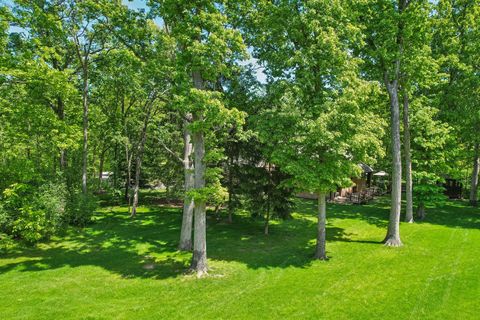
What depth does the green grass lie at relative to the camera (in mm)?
9453

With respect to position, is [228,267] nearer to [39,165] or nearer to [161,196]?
[39,165]

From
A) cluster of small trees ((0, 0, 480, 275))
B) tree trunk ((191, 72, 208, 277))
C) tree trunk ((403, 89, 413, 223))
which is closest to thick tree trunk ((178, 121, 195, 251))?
cluster of small trees ((0, 0, 480, 275))

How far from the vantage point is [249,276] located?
12.1 metres

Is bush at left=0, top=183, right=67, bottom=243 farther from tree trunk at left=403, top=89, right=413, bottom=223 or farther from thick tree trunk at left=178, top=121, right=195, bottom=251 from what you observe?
tree trunk at left=403, top=89, right=413, bottom=223

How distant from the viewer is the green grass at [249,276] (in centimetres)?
945

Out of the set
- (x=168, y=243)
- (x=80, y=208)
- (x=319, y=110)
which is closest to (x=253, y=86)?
(x=319, y=110)

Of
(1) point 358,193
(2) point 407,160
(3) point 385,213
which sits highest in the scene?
(2) point 407,160

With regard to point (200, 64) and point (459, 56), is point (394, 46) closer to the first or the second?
point (200, 64)

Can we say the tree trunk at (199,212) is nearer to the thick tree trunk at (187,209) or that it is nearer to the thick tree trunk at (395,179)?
the thick tree trunk at (187,209)

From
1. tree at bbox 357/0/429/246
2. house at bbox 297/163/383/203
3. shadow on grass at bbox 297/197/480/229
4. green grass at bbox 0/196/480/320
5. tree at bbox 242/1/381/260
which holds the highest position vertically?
tree at bbox 357/0/429/246

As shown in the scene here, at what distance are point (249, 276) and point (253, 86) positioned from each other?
10004mm

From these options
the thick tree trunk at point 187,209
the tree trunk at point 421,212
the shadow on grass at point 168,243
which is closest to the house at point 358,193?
the shadow on grass at point 168,243

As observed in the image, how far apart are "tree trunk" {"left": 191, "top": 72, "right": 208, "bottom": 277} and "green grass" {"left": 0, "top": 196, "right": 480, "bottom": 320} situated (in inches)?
22.1

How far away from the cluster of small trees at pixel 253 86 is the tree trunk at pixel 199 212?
4 cm
